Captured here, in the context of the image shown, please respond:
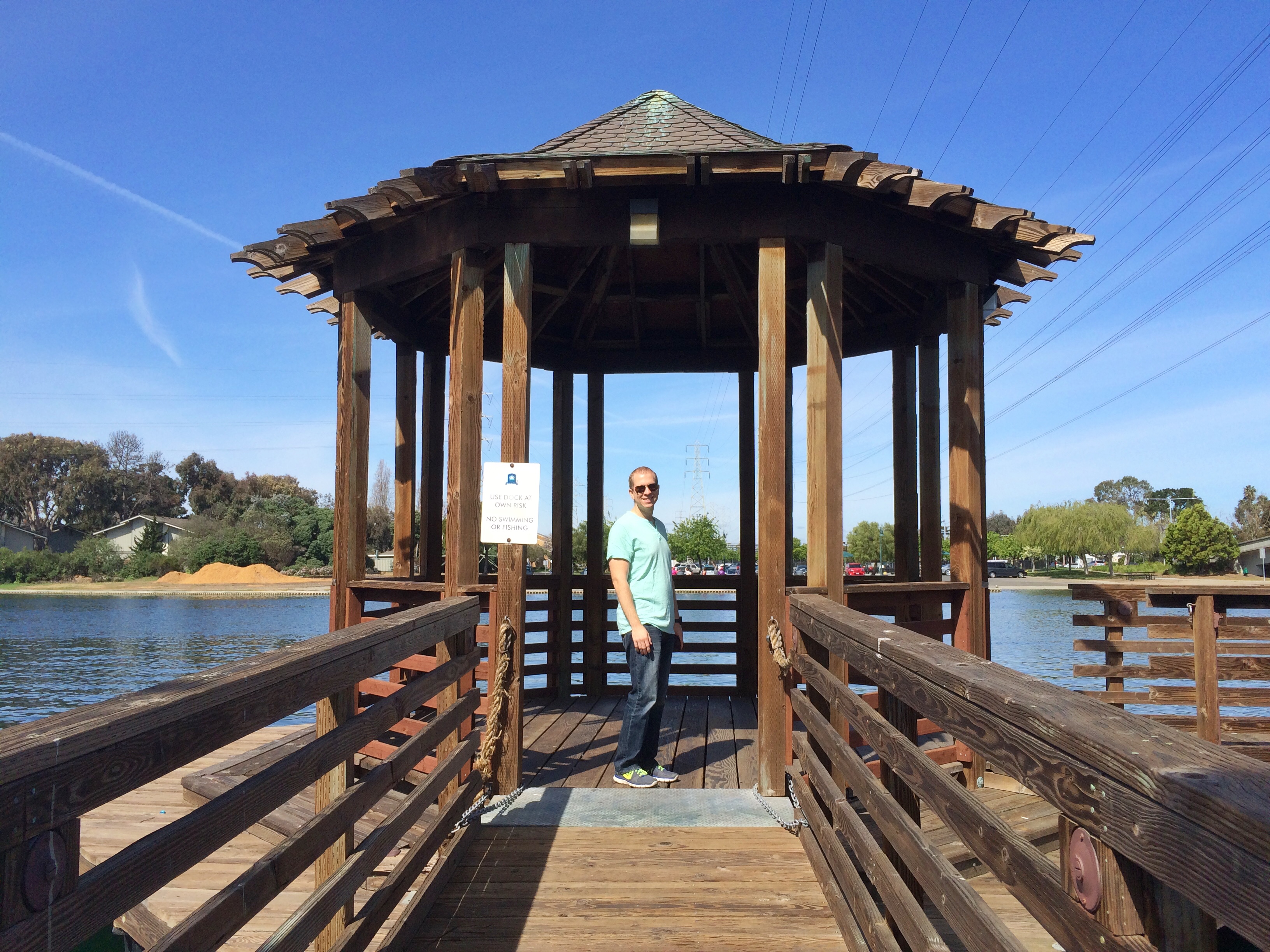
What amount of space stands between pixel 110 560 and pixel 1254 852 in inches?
2411

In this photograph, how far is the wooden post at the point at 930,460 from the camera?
5914 millimetres

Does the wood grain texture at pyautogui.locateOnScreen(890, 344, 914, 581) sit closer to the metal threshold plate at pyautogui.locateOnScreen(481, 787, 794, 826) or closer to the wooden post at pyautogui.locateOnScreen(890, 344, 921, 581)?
the wooden post at pyautogui.locateOnScreen(890, 344, 921, 581)

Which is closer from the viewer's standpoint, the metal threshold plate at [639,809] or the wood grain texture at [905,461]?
the metal threshold plate at [639,809]

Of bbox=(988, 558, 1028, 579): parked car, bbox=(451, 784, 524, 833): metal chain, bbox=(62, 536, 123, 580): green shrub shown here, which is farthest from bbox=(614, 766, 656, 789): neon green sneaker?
bbox=(988, 558, 1028, 579): parked car

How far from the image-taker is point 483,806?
391 cm

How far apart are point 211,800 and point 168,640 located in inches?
1002

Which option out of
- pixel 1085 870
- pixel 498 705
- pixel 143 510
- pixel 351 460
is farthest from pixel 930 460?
pixel 143 510

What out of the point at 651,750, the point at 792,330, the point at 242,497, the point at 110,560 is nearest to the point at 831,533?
the point at 651,750

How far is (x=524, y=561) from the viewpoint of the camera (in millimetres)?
4391

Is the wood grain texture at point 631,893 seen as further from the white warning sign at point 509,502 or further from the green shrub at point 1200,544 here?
the green shrub at point 1200,544

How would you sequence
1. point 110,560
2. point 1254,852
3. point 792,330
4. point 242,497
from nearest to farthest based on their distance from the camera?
point 1254,852
point 792,330
point 110,560
point 242,497

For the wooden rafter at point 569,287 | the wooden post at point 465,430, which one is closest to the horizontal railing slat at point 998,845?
the wooden post at point 465,430

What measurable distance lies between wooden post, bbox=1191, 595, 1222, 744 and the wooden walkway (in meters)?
2.84

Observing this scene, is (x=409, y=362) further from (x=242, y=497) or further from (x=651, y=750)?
(x=242, y=497)
